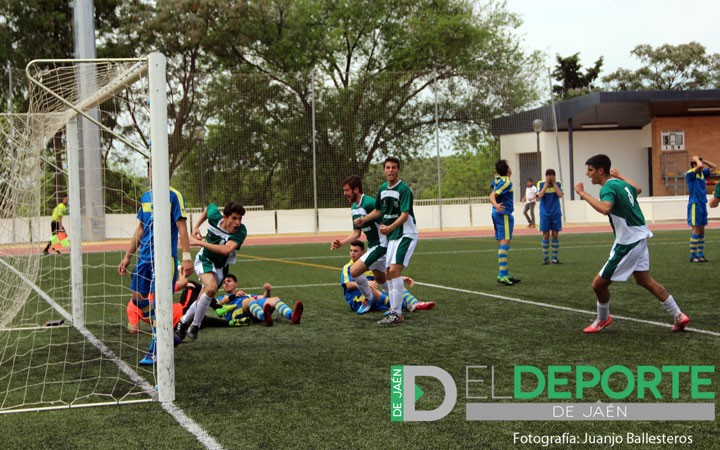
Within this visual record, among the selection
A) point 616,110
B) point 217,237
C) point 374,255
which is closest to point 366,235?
point 374,255

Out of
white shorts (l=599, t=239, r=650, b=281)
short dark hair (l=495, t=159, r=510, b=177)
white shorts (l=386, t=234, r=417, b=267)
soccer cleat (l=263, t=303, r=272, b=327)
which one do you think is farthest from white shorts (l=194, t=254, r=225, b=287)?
short dark hair (l=495, t=159, r=510, b=177)

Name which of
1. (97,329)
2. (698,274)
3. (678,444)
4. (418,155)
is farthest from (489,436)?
(418,155)

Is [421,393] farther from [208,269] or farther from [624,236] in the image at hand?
[208,269]

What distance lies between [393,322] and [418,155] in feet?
80.6

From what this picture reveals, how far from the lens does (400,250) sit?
29.6 feet

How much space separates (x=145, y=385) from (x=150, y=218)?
2076mm

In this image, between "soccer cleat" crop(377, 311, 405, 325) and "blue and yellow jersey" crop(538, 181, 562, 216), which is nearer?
"soccer cleat" crop(377, 311, 405, 325)

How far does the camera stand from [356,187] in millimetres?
9406

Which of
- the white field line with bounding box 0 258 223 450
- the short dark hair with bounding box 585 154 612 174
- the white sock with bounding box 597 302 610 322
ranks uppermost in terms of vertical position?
the short dark hair with bounding box 585 154 612 174

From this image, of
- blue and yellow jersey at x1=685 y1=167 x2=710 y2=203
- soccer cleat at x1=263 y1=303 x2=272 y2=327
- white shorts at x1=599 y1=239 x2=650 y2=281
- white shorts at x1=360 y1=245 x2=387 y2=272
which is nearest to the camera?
white shorts at x1=599 y1=239 x2=650 y2=281

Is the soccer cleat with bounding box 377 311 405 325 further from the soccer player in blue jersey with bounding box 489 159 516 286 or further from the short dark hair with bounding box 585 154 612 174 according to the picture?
the soccer player in blue jersey with bounding box 489 159 516 286

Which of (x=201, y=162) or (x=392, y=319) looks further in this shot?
(x=201, y=162)

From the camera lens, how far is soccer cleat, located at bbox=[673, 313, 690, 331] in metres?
7.59

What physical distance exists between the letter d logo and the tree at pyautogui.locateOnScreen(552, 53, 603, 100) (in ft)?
223
